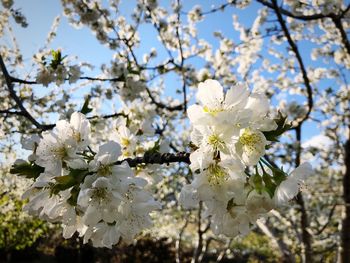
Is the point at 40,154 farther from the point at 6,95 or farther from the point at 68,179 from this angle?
the point at 6,95

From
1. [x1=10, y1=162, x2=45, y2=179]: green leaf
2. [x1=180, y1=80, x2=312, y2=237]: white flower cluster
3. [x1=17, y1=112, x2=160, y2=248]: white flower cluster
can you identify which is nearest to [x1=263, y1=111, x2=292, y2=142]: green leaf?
[x1=180, y1=80, x2=312, y2=237]: white flower cluster

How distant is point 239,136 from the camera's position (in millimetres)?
1034

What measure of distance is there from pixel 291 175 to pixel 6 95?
493cm

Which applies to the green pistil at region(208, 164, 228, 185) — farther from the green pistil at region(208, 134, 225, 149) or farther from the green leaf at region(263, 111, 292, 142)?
the green leaf at region(263, 111, 292, 142)

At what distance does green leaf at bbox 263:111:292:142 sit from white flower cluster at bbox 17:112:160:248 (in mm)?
470

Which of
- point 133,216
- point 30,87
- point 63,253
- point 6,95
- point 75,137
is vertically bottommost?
point 63,253

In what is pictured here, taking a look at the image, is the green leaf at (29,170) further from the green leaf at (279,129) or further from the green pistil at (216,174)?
the green leaf at (279,129)

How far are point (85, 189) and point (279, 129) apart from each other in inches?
26.6

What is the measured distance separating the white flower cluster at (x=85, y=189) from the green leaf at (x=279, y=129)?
470 mm

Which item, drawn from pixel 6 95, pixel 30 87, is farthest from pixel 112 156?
pixel 30 87

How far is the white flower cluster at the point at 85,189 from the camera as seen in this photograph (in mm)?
1080

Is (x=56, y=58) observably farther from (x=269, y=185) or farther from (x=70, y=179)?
(x=269, y=185)

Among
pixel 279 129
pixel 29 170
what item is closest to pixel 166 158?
pixel 279 129

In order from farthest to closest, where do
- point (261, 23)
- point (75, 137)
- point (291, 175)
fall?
point (261, 23), point (75, 137), point (291, 175)
